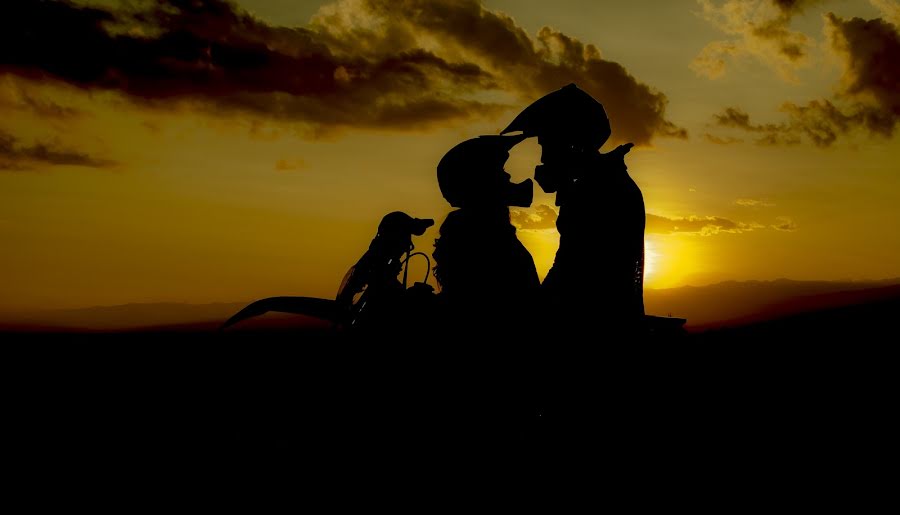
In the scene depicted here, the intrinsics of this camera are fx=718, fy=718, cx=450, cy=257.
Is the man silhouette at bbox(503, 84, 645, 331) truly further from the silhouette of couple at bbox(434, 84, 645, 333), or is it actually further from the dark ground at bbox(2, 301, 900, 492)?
the dark ground at bbox(2, 301, 900, 492)

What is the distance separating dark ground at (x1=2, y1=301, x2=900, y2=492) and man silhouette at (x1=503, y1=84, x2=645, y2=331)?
0.34 meters

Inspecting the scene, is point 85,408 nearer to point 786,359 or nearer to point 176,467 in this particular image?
point 176,467

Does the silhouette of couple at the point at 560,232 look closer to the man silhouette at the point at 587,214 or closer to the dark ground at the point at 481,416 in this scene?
the man silhouette at the point at 587,214

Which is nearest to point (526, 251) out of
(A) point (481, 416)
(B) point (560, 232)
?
(B) point (560, 232)

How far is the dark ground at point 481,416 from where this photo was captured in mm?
5633

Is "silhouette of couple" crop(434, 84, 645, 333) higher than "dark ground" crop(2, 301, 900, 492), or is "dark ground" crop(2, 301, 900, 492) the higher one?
"silhouette of couple" crop(434, 84, 645, 333)

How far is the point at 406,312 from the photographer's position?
622cm

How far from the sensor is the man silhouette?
5.70 meters

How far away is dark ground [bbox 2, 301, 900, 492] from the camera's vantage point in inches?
222

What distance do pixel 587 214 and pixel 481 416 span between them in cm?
184

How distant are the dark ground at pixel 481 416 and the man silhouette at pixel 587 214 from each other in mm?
335

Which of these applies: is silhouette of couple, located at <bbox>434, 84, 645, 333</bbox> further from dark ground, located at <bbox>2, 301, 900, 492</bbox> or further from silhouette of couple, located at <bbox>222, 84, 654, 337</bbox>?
dark ground, located at <bbox>2, 301, 900, 492</bbox>

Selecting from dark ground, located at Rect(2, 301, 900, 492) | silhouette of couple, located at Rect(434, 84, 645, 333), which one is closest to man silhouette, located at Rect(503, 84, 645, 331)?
silhouette of couple, located at Rect(434, 84, 645, 333)

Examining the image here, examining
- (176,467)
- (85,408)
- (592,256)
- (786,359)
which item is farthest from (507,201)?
(85,408)
